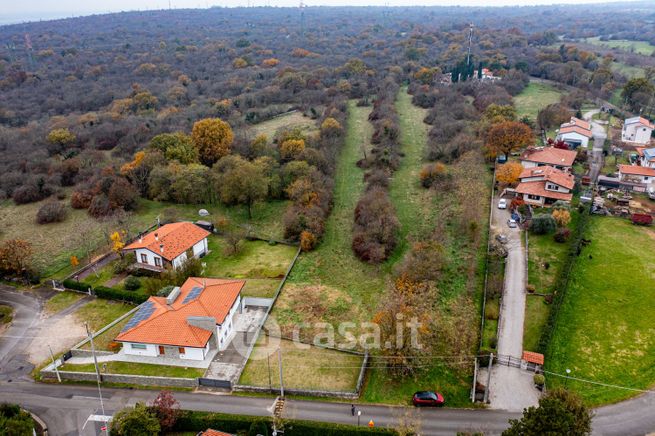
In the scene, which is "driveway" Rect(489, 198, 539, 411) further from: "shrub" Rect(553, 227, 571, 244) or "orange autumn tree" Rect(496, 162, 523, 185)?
"orange autumn tree" Rect(496, 162, 523, 185)

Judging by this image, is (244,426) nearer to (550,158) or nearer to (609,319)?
(609,319)

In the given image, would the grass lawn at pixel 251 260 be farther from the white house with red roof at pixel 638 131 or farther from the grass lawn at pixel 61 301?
the white house with red roof at pixel 638 131

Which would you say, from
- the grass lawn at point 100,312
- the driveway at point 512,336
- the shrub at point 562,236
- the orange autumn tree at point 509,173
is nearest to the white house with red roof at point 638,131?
the orange autumn tree at point 509,173

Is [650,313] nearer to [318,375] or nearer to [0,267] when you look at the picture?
[318,375]

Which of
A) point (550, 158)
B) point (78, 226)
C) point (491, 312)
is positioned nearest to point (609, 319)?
point (491, 312)

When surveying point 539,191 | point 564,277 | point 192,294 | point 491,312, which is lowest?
point 491,312

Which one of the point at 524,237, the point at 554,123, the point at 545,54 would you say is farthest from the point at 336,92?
the point at 524,237

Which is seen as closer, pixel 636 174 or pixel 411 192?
pixel 636 174

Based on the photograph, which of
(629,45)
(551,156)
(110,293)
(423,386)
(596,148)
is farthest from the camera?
(629,45)
